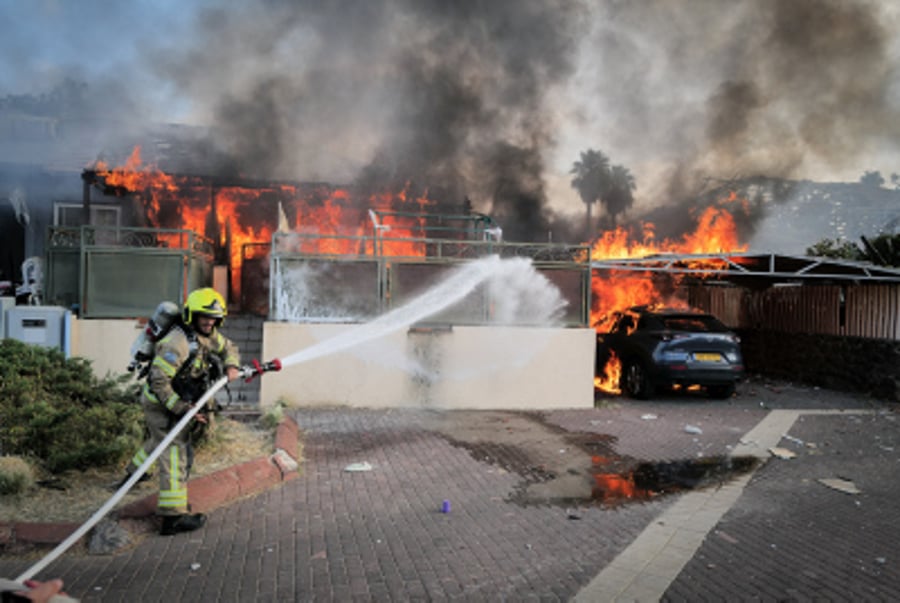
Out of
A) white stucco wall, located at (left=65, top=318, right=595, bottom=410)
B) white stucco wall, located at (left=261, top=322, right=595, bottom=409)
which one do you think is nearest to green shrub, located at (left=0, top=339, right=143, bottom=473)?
white stucco wall, located at (left=65, top=318, right=595, bottom=410)

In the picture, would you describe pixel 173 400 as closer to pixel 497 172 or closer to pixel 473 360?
pixel 473 360

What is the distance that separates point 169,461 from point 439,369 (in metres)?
5.03

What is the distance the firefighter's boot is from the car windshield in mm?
7975

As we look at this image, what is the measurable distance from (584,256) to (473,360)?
246 centimetres

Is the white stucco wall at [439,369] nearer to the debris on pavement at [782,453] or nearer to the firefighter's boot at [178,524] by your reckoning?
the debris on pavement at [782,453]

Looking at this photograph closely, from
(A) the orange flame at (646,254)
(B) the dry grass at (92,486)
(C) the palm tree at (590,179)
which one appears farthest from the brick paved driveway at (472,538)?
(C) the palm tree at (590,179)

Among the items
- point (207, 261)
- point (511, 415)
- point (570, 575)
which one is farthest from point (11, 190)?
point (570, 575)

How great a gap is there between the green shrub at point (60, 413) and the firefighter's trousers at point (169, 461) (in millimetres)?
1129

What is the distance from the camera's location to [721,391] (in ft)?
36.3

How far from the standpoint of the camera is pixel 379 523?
4.61 meters

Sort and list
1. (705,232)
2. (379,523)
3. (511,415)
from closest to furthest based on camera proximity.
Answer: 1. (379,523)
2. (511,415)
3. (705,232)

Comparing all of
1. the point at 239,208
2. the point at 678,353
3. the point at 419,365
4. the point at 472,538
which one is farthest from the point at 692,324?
the point at 239,208

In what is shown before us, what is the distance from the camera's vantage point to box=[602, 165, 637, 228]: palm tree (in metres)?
23.8

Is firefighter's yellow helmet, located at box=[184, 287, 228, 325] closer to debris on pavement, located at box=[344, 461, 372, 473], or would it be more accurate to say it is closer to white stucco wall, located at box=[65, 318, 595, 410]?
debris on pavement, located at box=[344, 461, 372, 473]
